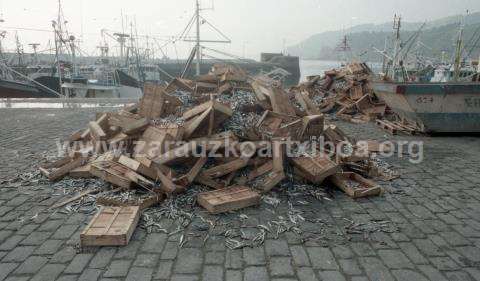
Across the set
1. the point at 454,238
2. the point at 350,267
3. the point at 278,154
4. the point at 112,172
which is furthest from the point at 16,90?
the point at 454,238

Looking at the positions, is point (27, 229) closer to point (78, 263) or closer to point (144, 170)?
point (78, 263)

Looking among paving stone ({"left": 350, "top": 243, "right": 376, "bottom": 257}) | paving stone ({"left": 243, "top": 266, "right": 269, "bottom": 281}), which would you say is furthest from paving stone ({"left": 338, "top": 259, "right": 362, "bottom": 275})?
paving stone ({"left": 243, "top": 266, "right": 269, "bottom": 281})

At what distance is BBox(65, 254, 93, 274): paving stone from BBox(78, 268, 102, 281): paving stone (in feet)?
0.25

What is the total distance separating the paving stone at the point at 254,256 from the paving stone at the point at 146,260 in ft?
3.24

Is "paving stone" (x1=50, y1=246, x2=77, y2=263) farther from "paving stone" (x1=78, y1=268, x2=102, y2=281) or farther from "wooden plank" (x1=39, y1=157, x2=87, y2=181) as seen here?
"wooden plank" (x1=39, y1=157, x2=87, y2=181)

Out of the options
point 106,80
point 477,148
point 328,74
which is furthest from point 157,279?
point 106,80

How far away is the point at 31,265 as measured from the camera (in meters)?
3.57

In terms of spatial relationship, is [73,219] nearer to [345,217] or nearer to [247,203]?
[247,203]

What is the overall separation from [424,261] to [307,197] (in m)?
1.96

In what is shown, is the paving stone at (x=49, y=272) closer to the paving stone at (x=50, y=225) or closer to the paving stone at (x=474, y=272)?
the paving stone at (x=50, y=225)

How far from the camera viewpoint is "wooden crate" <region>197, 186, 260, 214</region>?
4672mm

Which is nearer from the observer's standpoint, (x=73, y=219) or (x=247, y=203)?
(x=73, y=219)

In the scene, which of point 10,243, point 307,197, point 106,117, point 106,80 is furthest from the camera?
point 106,80

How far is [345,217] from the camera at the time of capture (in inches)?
186
